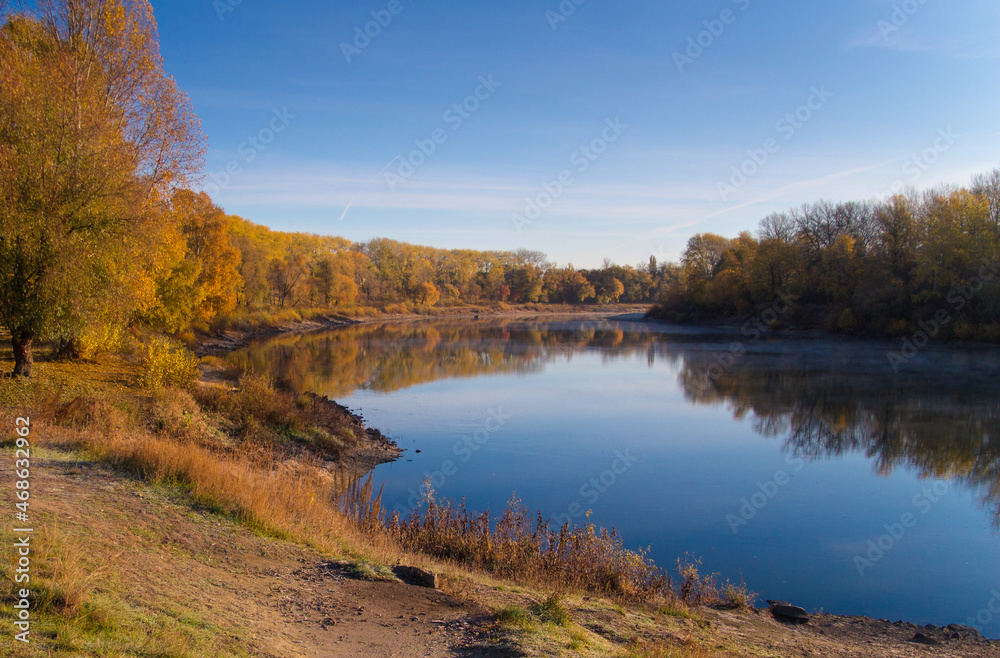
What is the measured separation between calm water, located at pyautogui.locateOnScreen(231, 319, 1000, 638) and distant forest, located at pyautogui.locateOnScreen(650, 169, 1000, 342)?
6.85 meters

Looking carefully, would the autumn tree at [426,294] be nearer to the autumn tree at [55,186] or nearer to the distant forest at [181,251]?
the distant forest at [181,251]

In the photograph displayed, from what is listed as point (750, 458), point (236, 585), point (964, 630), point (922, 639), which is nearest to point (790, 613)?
point (922, 639)

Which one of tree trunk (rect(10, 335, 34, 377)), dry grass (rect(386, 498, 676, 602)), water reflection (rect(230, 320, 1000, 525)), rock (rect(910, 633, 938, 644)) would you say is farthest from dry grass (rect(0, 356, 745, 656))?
water reflection (rect(230, 320, 1000, 525))

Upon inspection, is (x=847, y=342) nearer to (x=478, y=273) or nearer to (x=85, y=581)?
(x=85, y=581)

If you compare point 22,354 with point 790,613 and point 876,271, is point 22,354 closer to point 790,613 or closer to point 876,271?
point 790,613

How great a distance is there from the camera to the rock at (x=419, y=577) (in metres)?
6.19

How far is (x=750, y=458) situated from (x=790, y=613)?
8.27m

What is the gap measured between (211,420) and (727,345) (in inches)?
1537

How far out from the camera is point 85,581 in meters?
4.10

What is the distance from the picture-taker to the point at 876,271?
4300cm

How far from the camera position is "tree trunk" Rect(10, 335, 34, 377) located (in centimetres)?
1181

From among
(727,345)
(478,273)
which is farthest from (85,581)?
(478,273)

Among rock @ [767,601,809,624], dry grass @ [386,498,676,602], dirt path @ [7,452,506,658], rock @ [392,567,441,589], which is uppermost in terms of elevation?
dirt path @ [7,452,506,658]

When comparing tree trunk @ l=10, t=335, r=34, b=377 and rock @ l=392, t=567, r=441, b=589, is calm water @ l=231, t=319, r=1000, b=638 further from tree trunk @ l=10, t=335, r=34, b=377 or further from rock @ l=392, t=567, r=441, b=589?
tree trunk @ l=10, t=335, r=34, b=377
